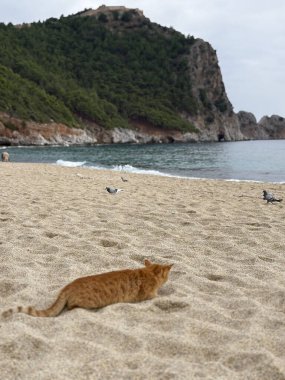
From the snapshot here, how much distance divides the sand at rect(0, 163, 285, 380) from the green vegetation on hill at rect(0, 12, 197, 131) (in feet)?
261

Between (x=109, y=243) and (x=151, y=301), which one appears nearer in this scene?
(x=151, y=301)

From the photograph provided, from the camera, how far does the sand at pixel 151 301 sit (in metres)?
2.80

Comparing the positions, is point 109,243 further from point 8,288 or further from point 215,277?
point 8,288

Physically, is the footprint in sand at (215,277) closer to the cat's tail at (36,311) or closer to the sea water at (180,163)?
the cat's tail at (36,311)

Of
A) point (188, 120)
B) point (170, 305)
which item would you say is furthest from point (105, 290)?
point (188, 120)

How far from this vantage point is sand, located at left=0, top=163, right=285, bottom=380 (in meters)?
2.80

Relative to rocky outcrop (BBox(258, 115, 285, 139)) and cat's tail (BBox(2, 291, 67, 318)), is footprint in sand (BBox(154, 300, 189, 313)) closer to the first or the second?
cat's tail (BBox(2, 291, 67, 318))

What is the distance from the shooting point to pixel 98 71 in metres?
135

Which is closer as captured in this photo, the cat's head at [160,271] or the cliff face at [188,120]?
the cat's head at [160,271]

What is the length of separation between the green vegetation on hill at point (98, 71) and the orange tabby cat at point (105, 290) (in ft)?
270

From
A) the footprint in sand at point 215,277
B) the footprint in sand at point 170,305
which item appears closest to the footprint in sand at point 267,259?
the footprint in sand at point 215,277

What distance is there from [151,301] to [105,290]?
42 centimetres

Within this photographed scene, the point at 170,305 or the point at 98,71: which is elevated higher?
the point at 98,71

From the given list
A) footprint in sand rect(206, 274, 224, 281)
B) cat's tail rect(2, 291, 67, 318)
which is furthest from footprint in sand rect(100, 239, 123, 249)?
cat's tail rect(2, 291, 67, 318)
